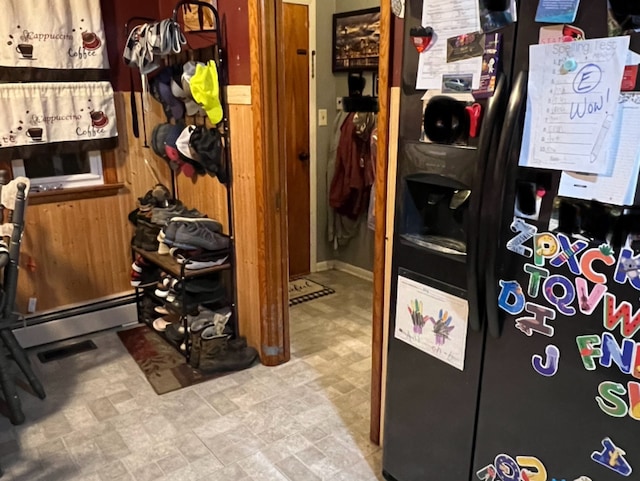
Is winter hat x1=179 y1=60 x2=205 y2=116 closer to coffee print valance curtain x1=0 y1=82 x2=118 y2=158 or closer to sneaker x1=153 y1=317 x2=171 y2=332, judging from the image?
coffee print valance curtain x1=0 y1=82 x2=118 y2=158

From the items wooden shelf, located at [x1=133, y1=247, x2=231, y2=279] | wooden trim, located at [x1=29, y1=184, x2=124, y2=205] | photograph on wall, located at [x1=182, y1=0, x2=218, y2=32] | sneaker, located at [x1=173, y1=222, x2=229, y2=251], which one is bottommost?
wooden shelf, located at [x1=133, y1=247, x2=231, y2=279]

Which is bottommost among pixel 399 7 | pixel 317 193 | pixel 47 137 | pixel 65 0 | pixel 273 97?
pixel 317 193

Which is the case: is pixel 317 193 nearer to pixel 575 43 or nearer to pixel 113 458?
pixel 113 458

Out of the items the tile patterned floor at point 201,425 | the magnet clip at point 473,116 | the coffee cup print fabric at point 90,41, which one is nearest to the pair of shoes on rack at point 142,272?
the tile patterned floor at point 201,425

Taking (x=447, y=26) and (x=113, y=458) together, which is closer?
(x=447, y=26)

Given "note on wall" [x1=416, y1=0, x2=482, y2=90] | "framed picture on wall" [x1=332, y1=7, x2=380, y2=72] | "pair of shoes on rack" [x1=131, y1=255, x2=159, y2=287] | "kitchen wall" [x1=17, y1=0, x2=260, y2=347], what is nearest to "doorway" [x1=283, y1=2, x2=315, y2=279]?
"framed picture on wall" [x1=332, y1=7, x2=380, y2=72]

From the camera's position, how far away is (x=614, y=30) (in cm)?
115

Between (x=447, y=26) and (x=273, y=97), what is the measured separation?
4.29 feet

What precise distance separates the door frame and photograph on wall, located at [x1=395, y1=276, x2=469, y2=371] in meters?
2.62

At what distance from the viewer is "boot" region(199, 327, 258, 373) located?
9.48 feet

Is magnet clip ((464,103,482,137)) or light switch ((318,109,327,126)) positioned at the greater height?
magnet clip ((464,103,482,137))

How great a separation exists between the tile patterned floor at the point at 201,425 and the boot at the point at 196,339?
0.19 metres

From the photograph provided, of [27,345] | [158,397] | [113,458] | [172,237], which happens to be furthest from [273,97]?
[27,345]

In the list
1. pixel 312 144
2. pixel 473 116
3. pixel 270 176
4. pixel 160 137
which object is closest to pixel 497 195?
pixel 473 116
